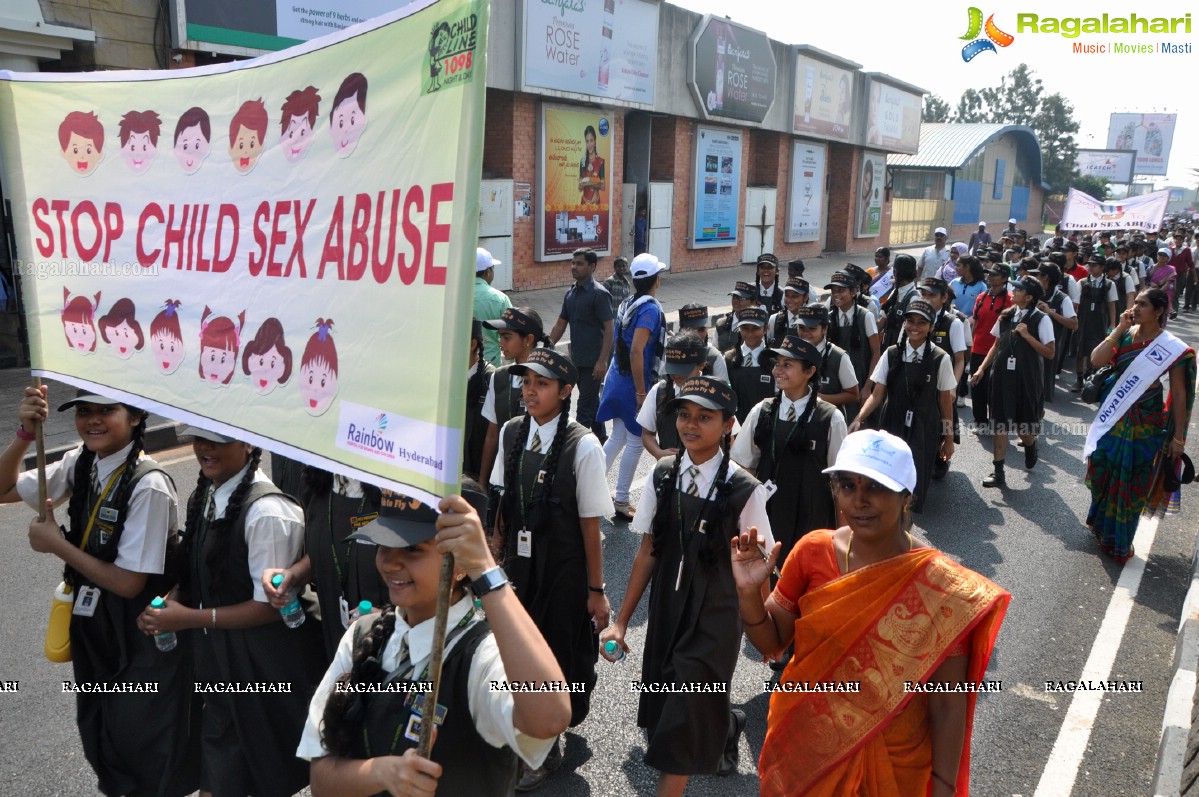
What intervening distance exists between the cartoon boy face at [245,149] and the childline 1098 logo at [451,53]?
2.52 feet

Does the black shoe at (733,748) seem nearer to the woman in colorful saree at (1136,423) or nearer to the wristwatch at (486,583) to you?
the wristwatch at (486,583)

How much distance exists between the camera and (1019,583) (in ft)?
21.1

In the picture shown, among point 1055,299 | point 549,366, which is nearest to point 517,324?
point 549,366

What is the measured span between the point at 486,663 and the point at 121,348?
→ 167cm

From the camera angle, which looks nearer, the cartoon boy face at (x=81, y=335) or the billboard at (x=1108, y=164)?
the cartoon boy face at (x=81, y=335)

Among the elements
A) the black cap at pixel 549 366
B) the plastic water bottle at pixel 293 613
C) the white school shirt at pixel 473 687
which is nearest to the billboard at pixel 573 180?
the black cap at pixel 549 366

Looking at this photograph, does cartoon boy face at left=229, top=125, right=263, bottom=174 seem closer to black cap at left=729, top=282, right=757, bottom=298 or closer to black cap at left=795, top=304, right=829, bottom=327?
black cap at left=795, top=304, right=829, bottom=327

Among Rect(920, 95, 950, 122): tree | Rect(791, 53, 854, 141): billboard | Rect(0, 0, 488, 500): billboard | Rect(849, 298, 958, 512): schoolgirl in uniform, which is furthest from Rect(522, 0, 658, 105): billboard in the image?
Rect(920, 95, 950, 122): tree

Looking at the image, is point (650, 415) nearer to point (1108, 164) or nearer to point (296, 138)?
point (296, 138)

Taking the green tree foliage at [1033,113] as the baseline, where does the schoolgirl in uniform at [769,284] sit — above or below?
below

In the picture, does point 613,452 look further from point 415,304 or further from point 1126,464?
point 415,304

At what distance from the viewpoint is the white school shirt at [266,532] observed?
3176 millimetres

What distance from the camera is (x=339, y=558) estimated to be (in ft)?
11.7

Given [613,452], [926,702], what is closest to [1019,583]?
[613,452]
